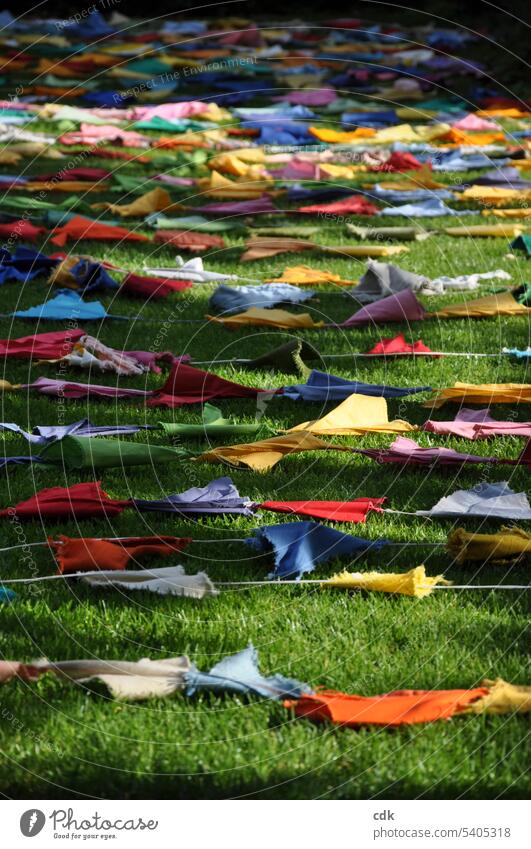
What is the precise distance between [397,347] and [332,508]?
1866mm

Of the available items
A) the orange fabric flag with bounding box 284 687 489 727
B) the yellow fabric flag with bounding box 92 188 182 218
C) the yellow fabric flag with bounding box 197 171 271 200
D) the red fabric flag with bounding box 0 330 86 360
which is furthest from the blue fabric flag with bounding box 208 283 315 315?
the orange fabric flag with bounding box 284 687 489 727

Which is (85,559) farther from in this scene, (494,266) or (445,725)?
(494,266)

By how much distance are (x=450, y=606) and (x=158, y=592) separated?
2.58 feet

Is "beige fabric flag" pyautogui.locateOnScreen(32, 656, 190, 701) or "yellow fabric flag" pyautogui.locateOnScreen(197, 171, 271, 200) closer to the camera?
"beige fabric flag" pyautogui.locateOnScreen(32, 656, 190, 701)


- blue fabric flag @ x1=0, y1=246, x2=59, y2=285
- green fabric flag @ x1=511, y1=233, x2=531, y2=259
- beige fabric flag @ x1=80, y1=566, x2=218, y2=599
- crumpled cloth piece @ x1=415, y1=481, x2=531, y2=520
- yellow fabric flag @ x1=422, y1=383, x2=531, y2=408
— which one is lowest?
green fabric flag @ x1=511, y1=233, x2=531, y2=259

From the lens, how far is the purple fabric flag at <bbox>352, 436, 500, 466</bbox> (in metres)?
4.47

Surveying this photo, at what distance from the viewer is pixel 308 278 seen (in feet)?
23.1

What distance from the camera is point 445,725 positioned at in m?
2.93

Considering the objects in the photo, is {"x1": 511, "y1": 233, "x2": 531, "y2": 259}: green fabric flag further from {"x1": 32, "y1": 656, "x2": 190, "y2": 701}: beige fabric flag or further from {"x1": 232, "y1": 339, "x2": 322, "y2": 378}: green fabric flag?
{"x1": 32, "y1": 656, "x2": 190, "y2": 701}: beige fabric flag

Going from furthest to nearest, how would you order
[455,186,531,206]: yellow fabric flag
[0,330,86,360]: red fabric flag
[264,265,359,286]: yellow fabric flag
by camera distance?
[455,186,531,206]: yellow fabric flag → [264,265,359,286]: yellow fabric flag → [0,330,86,360]: red fabric flag

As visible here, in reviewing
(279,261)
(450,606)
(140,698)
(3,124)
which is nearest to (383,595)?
(450,606)

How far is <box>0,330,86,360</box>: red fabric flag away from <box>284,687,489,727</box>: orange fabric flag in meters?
2.96

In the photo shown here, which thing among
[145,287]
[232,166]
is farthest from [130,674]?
[232,166]

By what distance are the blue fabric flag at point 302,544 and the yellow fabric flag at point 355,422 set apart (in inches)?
37.6
